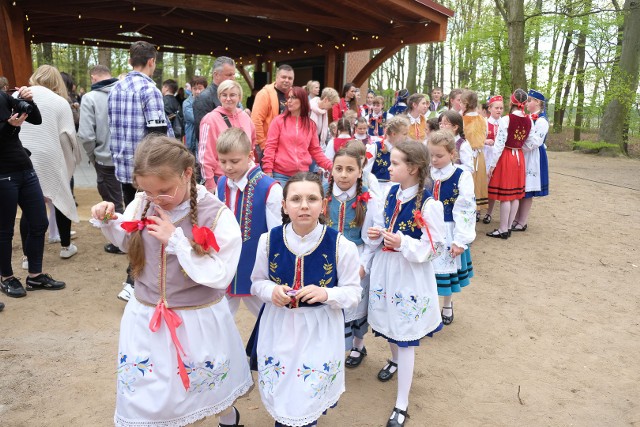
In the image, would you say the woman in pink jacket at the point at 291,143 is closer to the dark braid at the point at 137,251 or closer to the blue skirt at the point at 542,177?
the dark braid at the point at 137,251

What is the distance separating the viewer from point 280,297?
7.22 feet

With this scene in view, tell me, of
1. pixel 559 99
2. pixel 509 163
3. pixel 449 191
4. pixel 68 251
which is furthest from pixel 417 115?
pixel 559 99

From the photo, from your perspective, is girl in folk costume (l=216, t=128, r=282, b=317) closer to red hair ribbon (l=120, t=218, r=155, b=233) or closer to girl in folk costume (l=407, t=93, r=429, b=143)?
red hair ribbon (l=120, t=218, r=155, b=233)

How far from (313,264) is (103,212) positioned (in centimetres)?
94

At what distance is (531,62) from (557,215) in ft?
54.4

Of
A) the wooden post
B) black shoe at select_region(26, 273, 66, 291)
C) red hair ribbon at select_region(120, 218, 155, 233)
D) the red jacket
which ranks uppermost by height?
the wooden post

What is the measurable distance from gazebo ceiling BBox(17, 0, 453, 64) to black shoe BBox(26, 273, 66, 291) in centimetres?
561

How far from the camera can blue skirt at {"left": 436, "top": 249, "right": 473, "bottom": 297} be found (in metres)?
3.87

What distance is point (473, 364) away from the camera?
364cm

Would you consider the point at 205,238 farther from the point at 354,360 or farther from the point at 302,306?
the point at 354,360

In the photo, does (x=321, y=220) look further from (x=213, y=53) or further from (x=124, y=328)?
(x=213, y=53)

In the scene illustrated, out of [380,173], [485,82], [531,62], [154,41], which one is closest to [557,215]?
[380,173]

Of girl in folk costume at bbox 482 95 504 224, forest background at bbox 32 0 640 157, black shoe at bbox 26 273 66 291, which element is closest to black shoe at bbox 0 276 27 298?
black shoe at bbox 26 273 66 291

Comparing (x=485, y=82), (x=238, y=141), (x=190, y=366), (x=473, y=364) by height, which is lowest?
(x=473, y=364)
